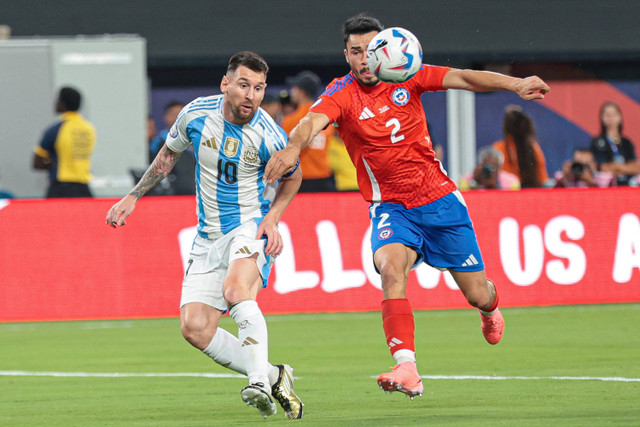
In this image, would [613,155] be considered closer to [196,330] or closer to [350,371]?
[350,371]

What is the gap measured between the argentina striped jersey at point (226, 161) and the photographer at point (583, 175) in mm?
8370

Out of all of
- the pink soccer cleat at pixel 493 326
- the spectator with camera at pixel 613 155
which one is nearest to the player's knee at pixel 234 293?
the pink soccer cleat at pixel 493 326

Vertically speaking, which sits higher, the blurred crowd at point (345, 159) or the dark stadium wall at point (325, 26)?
the dark stadium wall at point (325, 26)

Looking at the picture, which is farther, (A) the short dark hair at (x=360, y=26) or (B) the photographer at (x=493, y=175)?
(B) the photographer at (x=493, y=175)

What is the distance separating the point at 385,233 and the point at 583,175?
329 inches

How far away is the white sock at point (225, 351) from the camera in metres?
7.99

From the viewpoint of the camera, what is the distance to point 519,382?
29.2 ft

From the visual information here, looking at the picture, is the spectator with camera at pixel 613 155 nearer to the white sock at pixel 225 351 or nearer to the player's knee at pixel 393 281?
the player's knee at pixel 393 281

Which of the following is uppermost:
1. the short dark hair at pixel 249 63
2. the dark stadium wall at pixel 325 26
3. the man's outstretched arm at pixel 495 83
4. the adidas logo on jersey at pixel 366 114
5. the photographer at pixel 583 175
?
the dark stadium wall at pixel 325 26

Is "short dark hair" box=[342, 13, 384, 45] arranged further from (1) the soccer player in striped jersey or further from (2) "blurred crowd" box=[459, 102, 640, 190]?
(2) "blurred crowd" box=[459, 102, 640, 190]

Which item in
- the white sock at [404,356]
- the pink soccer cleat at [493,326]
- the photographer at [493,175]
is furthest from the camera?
the photographer at [493,175]

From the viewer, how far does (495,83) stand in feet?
24.5

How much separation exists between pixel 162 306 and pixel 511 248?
3818 mm

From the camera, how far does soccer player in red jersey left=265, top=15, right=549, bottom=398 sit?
7.71 m
